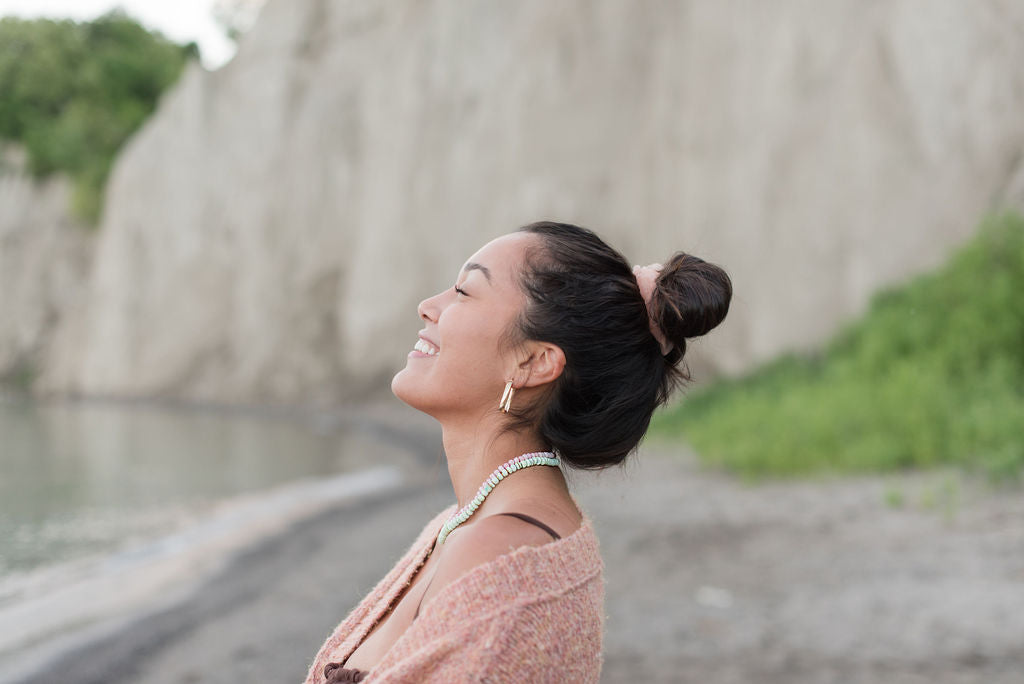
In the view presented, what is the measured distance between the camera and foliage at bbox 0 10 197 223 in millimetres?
33375

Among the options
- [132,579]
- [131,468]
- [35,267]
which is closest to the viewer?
[132,579]

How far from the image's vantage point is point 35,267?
3356 cm

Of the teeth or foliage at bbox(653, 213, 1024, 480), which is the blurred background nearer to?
foliage at bbox(653, 213, 1024, 480)

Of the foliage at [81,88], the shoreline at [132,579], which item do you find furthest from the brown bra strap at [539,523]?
the foliage at [81,88]

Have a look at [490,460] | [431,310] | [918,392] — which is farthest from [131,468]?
[490,460]

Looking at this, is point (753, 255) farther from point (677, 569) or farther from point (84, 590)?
point (84, 590)

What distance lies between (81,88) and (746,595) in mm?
36210

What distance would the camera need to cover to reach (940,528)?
19.5 ft

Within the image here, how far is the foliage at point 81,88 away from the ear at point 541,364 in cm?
3441

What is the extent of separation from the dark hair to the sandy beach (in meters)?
1.62

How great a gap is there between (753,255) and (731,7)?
3854 millimetres

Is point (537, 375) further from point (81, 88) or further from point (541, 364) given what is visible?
point (81, 88)

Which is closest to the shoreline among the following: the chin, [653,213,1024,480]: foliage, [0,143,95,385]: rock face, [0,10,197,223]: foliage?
[653,213,1024,480]: foliage

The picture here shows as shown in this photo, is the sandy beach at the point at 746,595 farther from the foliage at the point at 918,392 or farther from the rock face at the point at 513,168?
the rock face at the point at 513,168
